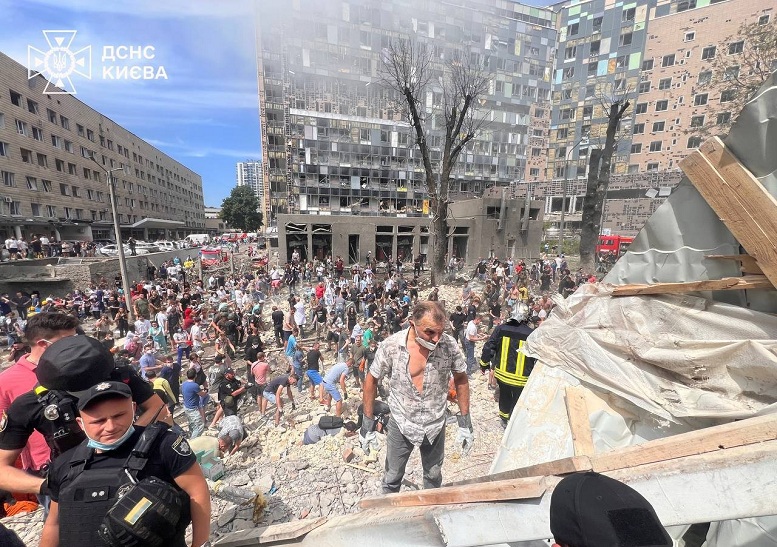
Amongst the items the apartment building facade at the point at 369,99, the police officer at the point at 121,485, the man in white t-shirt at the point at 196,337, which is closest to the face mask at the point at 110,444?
the police officer at the point at 121,485

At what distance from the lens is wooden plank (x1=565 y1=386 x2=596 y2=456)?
2.60 m

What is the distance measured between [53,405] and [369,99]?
4264 cm

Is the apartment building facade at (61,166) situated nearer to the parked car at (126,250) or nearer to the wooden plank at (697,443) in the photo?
the parked car at (126,250)

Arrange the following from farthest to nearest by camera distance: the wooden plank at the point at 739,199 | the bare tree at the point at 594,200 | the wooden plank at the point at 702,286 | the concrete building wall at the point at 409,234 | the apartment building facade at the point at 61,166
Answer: the apartment building facade at the point at 61,166, the concrete building wall at the point at 409,234, the bare tree at the point at 594,200, the wooden plank at the point at 702,286, the wooden plank at the point at 739,199

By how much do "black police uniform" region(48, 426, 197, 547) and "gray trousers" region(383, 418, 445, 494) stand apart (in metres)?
1.81

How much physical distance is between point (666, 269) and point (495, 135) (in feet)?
151

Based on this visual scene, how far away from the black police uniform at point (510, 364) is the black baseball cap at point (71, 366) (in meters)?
4.09

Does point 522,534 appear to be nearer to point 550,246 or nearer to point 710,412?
point 710,412

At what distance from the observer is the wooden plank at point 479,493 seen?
1.56 metres

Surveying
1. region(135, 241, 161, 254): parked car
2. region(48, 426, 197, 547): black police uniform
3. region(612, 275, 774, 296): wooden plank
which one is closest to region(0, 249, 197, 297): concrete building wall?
region(135, 241, 161, 254): parked car

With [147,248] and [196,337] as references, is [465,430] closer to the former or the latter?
[196,337]

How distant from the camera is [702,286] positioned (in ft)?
8.15

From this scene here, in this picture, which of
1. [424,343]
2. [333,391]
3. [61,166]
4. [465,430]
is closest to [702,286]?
[424,343]

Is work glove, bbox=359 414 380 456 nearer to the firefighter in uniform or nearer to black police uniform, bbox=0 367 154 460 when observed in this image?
the firefighter in uniform
